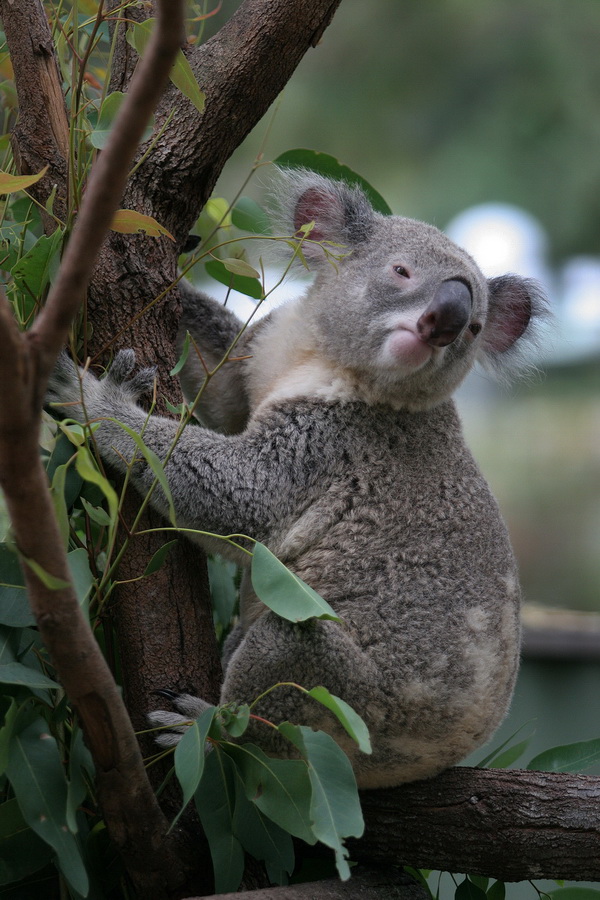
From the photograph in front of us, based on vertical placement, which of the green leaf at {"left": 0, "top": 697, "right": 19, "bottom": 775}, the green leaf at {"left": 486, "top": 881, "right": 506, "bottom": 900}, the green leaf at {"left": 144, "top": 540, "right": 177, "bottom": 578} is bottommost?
the green leaf at {"left": 486, "top": 881, "right": 506, "bottom": 900}

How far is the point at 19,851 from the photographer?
1.85 m

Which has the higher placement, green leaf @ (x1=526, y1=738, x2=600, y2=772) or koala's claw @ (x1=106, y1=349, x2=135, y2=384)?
koala's claw @ (x1=106, y1=349, x2=135, y2=384)

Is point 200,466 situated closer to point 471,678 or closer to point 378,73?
point 471,678

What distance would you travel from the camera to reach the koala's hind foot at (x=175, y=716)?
2.08m

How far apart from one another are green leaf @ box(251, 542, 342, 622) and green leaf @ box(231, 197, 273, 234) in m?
1.27

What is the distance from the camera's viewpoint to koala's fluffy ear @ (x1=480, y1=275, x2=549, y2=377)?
3.06 metres

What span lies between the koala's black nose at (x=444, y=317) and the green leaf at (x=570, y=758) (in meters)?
1.18

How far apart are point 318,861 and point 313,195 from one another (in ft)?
6.55

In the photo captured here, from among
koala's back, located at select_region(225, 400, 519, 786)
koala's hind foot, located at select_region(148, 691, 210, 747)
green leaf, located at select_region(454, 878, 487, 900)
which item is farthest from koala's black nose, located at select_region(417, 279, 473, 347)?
→ green leaf, located at select_region(454, 878, 487, 900)

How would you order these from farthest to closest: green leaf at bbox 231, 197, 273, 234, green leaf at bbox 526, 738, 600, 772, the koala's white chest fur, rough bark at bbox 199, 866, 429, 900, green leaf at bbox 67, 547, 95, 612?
1. green leaf at bbox 231, 197, 273, 234
2. the koala's white chest fur
3. green leaf at bbox 526, 738, 600, 772
4. rough bark at bbox 199, 866, 429, 900
5. green leaf at bbox 67, 547, 95, 612

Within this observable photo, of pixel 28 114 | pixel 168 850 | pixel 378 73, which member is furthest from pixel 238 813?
pixel 378 73

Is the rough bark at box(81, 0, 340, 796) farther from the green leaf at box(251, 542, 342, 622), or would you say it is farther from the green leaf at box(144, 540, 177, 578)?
the green leaf at box(251, 542, 342, 622)

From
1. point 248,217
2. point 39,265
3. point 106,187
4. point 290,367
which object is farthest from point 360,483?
point 106,187

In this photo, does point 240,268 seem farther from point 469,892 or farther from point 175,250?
point 469,892
